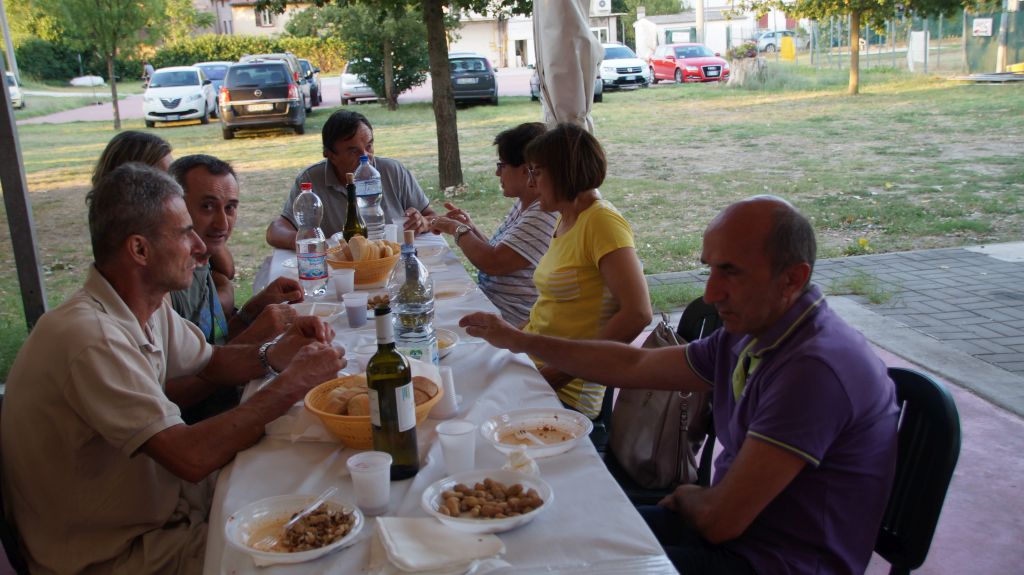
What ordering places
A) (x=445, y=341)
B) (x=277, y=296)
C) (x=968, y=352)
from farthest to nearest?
(x=968, y=352)
(x=277, y=296)
(x=445, y=341)

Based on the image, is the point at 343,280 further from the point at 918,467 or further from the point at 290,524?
the point at 918,467

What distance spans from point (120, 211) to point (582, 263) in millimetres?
1572

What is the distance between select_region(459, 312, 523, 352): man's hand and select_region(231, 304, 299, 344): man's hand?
629 mm

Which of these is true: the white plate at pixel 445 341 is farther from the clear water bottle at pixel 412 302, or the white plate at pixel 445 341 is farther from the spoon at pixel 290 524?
the spoon at pixel 290 524

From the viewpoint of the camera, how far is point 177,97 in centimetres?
2038

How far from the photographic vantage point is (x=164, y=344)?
247 centimetres

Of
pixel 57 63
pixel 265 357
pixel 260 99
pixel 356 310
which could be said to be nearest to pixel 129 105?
pixel 260 99

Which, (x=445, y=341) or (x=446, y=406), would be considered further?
(x=445, y=341)

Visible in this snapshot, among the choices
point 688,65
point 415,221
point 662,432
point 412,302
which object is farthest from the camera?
point 688,65

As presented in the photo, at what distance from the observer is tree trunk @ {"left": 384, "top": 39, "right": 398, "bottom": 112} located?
21.3 metres

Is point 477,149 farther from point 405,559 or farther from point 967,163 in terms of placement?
point 405,559

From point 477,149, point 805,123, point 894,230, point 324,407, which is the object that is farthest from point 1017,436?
point 805,123

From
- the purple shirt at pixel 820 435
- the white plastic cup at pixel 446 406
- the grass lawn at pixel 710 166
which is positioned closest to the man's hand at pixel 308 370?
the white plastic cup at pixel 446 406

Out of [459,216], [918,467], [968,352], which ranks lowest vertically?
[968,352]
